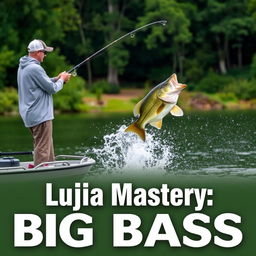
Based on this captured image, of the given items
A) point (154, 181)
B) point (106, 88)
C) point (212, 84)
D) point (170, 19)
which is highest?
point (170, 19)

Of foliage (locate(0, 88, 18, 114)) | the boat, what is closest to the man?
the boat

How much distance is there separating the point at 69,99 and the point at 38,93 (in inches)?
1533

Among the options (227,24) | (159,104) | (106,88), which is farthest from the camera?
(227,24)

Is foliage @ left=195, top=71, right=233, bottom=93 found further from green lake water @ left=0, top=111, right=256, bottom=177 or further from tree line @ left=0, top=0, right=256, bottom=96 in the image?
green lake water @ left=0, top=111, right=256, bottom=177

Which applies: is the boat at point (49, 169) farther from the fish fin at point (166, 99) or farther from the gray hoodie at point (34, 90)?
the fish fin at point (166, 99)

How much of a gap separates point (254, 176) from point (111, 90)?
4656 centimetres

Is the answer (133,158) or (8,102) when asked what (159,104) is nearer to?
(133,158)

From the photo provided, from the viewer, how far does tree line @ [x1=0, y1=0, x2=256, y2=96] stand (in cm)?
6003

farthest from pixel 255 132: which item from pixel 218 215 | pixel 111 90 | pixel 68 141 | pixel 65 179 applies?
pixel 111 90

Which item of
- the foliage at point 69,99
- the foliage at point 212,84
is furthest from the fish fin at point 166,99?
the foliage at point 212,84

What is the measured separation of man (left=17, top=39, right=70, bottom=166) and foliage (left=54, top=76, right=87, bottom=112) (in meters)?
38.3

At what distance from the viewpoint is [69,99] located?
2173 inches

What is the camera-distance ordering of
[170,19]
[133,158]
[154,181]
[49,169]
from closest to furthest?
[49,169], [154,181], [133,158], [170,19]

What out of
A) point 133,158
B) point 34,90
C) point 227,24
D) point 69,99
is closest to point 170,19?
point 227,24
